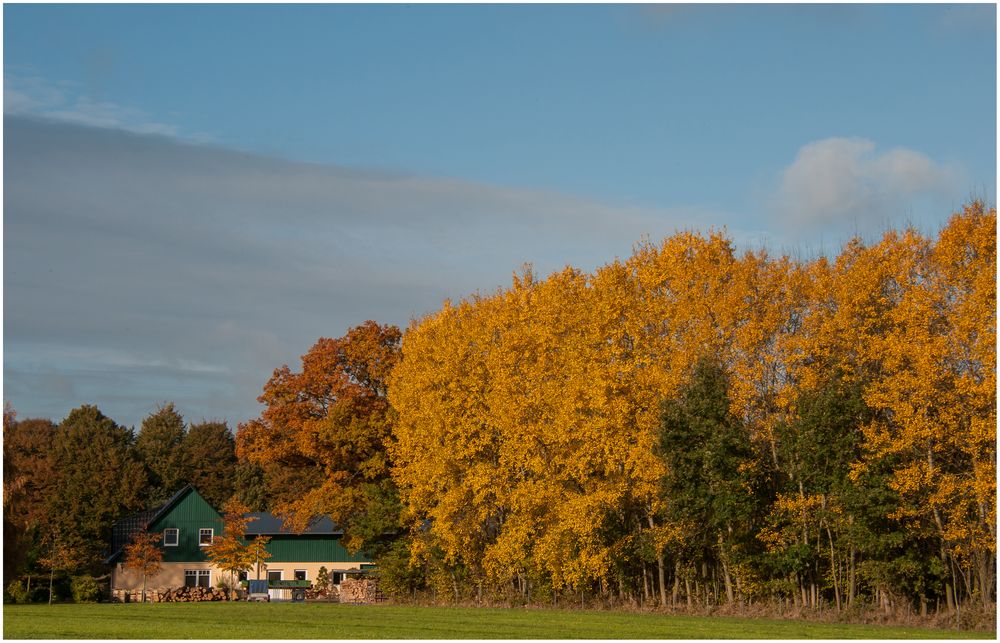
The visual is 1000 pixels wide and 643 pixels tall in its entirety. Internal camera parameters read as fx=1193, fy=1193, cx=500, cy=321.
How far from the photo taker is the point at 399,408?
48656 millimetres

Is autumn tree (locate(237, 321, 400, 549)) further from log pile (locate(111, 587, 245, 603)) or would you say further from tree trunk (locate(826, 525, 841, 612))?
tree trunk (locate(826, 525, 841, 612))

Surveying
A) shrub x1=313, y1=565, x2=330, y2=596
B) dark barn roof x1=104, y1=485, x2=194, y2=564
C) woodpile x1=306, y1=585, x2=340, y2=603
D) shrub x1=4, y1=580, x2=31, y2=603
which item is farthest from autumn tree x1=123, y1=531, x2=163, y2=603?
shrub x1=4, y1=580, x2=31, y2=603

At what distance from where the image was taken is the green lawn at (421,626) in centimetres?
2825

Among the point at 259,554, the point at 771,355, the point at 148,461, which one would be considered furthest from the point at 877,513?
the point at 148,461

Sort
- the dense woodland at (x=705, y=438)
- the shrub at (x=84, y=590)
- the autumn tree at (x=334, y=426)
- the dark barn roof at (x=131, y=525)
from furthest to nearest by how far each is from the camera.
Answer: the dark barn roof at (x=131, y=525) < the shrub at (x=84, y=590) < the autumn tree at (x=334, y=426) < the dense woodland at (x=705, y=438)

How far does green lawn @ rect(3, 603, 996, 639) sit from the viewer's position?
92.7 feet

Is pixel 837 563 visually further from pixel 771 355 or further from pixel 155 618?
pixel 155 618

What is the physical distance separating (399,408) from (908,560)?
22.0 meters

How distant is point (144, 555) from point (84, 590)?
12.4m

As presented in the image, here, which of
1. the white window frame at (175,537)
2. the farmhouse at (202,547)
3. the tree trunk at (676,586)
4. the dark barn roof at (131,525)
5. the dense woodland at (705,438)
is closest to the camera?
the dense woodland at (705,438)

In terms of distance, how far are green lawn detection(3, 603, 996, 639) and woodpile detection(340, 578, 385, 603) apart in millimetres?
16863

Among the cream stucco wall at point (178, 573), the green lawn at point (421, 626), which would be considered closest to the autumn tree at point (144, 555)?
the cream stucco wall at point (178, 573)

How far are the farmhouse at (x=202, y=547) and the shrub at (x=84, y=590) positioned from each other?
41.5ft

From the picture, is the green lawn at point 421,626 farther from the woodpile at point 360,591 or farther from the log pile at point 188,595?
the log pile at point 188,595
